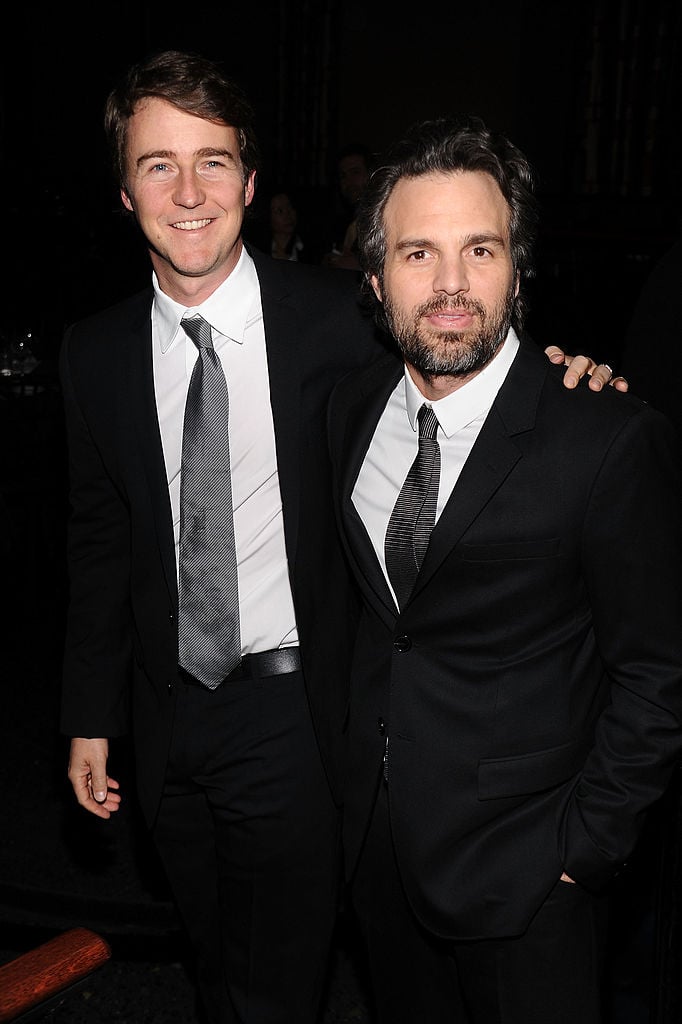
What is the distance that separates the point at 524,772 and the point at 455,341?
1.98 feet

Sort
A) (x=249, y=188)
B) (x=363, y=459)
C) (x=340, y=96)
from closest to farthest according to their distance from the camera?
(x=363, y=459), (x=249, y=188), (x=340, y=96)

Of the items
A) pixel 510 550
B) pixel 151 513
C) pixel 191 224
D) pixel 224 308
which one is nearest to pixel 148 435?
pixel 151 513

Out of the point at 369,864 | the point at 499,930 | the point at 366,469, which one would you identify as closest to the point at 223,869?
the point at 369,864

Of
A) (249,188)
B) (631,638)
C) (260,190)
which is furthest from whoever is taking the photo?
(260,190)

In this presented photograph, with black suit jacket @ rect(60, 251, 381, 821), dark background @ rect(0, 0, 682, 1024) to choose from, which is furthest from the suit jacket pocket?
dark background @ rect(0, 0, 682, 1024)

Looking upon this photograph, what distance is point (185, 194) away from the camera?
1.72 metres

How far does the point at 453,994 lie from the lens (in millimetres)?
1704

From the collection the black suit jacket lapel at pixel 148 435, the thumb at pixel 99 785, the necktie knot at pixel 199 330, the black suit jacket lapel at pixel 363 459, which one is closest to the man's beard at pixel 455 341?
the black suit jacket lapel at pixel 363 459

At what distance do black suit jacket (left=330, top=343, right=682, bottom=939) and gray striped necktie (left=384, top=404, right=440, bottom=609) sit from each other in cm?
4

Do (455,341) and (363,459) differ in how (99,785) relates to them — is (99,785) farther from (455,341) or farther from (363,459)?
(455,341)

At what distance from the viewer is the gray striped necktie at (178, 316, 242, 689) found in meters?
1.77

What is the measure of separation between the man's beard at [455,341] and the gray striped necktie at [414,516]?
→ 8cm

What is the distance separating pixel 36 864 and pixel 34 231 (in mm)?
7203

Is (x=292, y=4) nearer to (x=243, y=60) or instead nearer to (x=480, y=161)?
(x=243, y=60)
